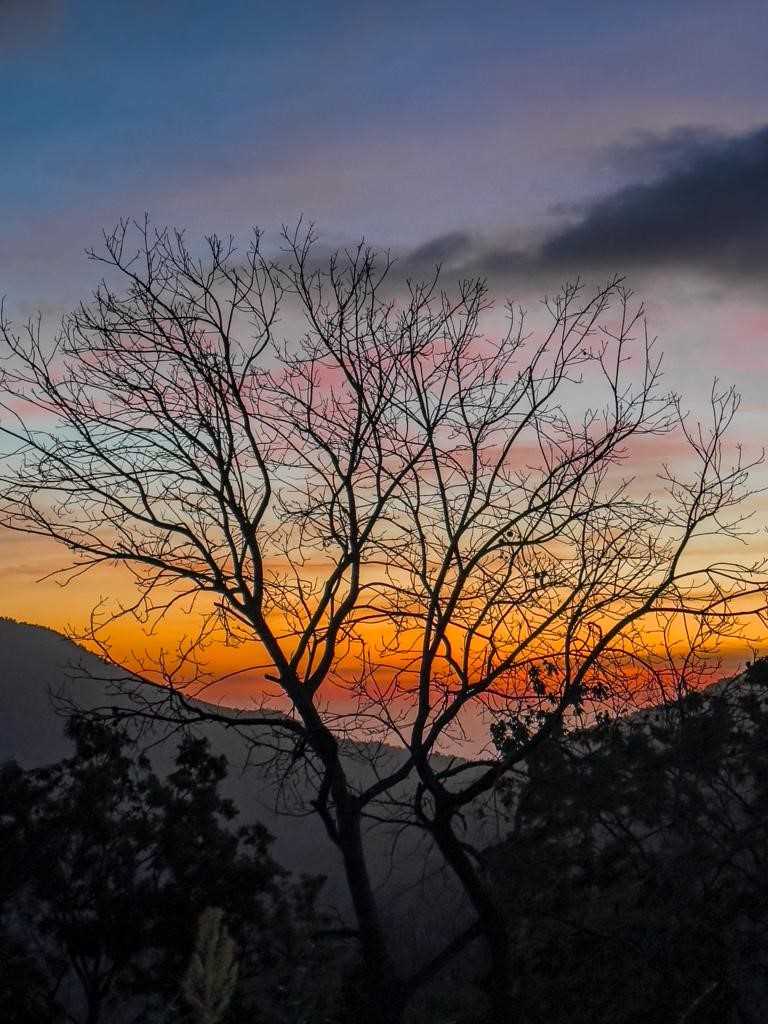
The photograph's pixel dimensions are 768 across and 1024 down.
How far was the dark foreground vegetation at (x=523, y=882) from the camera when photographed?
14.5 meters

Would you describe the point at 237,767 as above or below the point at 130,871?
above

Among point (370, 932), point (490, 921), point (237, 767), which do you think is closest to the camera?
point (370, 932)

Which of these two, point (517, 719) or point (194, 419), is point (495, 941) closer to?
point (517, 719)

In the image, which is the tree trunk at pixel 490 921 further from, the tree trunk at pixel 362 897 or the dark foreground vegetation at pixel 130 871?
the dark foreground vegetation at pixel 130 871

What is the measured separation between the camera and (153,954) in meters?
22.6

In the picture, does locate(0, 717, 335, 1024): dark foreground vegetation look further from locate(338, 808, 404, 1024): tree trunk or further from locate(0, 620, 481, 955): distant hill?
locate(338, 808, 404, 1024): tree trunk

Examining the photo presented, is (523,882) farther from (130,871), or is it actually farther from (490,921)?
(130,871)

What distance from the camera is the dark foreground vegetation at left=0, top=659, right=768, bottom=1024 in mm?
14484

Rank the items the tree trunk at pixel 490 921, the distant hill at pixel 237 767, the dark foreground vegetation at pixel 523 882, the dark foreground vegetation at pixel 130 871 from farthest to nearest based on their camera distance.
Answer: the distant hill at pixel 237 767 < the dark foreground vegetation at pixel 130 871 < the dark foreground vegetation at pixel 523 882 < the tree trunk at pixel 490 921

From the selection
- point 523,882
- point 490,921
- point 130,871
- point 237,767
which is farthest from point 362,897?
point 237,767

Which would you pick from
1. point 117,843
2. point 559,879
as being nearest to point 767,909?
point 559,879

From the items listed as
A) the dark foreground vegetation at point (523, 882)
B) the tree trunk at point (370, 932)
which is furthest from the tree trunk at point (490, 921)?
the tree trunk at point (370, 932)

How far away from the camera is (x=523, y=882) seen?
54.1 ft

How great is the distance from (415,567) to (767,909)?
654 centimetres
